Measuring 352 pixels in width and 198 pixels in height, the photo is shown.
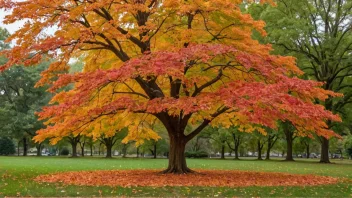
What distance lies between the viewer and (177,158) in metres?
16.9

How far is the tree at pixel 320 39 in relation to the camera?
97.5 feet

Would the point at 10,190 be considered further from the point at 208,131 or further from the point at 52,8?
the point at 208,131

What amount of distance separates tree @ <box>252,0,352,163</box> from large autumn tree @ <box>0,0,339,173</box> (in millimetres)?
13718

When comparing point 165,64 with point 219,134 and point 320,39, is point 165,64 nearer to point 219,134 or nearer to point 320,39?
point 320,39

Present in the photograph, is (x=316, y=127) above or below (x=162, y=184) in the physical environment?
above

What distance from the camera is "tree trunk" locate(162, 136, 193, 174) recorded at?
16703 mm

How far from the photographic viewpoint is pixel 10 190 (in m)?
10.2

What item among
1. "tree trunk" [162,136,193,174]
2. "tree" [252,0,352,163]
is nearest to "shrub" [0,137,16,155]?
"tree" [252,0,352,163]

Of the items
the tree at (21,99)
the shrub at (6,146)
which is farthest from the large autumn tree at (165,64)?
the shrub at (6,146)

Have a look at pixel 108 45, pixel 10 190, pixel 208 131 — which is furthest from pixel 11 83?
pixel 10 190

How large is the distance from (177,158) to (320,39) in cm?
2251

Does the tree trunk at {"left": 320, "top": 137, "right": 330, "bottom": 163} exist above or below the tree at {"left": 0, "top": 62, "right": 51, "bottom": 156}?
below

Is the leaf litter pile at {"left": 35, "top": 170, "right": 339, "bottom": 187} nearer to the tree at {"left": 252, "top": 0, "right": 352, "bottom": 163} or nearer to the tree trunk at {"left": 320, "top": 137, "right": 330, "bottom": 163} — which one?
the tree at {"left": 252, "top": 0, "right": 352, "bottom": 163}

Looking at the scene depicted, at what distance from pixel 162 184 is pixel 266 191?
10.9 ft
